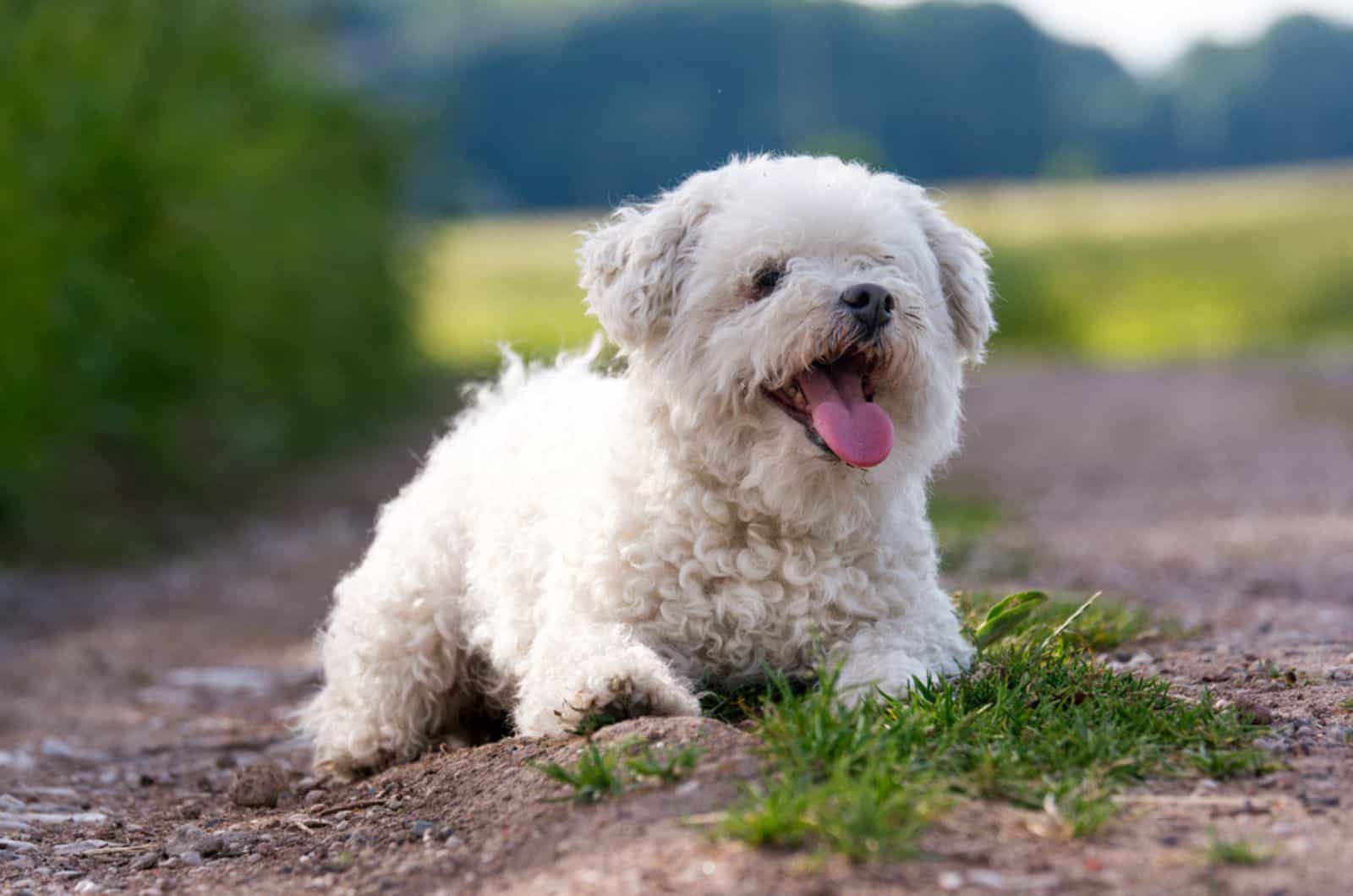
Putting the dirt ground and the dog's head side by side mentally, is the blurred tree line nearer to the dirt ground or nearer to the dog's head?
the dirt ground

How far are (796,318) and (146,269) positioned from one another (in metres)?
9.92

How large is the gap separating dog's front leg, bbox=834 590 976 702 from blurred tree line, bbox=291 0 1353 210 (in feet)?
223

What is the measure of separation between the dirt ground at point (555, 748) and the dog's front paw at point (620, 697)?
0.12 metres

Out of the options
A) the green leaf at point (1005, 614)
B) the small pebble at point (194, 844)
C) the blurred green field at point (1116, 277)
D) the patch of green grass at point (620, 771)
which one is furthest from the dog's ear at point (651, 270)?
the blurred green field at point (1116, 277)

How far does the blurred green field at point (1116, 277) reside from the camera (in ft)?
120

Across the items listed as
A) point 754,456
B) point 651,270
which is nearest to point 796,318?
point 754,456

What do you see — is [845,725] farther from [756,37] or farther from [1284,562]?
[756,37]

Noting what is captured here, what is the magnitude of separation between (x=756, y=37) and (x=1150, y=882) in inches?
3229

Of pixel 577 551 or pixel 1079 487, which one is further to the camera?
pixel 1079 487

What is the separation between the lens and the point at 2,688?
818 centimetres

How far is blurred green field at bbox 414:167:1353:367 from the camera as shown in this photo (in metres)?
36.7

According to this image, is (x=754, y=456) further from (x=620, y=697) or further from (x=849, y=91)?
(x=849, y=91)

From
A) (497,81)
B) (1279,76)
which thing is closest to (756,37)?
(497,81)

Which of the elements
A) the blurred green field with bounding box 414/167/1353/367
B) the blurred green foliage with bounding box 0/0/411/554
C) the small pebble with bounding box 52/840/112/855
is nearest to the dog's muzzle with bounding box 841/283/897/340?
the small pebble with bounding box 52/840/112/855
